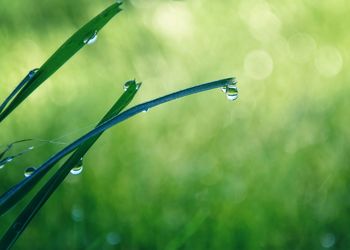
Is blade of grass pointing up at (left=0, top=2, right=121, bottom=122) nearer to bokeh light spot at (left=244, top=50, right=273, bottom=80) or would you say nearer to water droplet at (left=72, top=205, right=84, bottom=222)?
water droplet at (left=72, top=205, right=84, bottom=222)

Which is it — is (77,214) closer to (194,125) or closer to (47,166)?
(194,125)

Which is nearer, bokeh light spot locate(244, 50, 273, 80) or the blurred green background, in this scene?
the blurred green background

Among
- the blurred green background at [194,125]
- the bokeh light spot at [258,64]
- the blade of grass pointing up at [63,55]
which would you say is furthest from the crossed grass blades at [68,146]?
the bokeh light spot at [258,64]

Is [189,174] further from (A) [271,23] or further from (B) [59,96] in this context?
(A) [271,23]

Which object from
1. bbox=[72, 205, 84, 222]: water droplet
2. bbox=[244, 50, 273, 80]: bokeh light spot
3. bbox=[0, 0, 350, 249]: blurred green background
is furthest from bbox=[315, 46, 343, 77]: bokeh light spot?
bbox=[72, 205, 84, 222]: water droplet

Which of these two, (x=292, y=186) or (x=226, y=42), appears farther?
(x=226, y=42)

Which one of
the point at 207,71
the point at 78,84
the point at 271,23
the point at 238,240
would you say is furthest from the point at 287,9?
the point at 238,240

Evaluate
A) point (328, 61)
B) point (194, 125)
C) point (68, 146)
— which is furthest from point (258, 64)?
point (68, 146)

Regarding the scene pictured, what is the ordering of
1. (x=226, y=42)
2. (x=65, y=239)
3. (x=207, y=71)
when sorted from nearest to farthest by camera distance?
(x=65, y=239), (x=207, y=71), (x=226, y=42)
